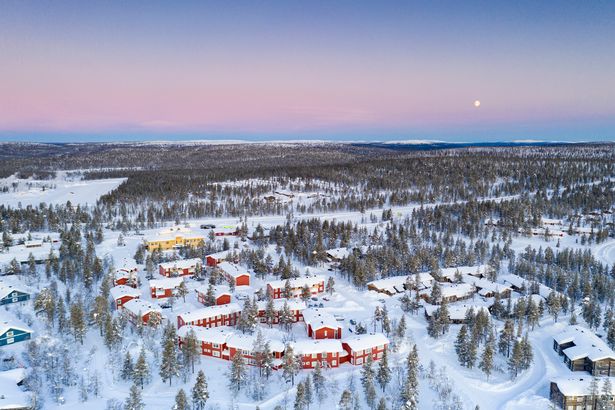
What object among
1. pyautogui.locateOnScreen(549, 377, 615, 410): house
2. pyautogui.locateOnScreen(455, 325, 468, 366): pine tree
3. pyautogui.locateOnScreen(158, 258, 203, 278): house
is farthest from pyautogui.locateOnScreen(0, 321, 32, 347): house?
pyautogui.locateOnScreen(549, 377, 615, 410): house

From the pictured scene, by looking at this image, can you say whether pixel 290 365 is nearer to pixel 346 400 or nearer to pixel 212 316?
pixel 346 400

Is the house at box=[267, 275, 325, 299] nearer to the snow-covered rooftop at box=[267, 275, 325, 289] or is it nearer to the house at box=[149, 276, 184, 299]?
the snow-covered rooftop at box=[267, 275, 325, 289]

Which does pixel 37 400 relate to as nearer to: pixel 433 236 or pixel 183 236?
pixel 183 236

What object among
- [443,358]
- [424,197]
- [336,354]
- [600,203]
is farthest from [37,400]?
[600,203]

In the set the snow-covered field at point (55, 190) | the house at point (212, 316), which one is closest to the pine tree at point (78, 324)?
the house at point (212, 316)

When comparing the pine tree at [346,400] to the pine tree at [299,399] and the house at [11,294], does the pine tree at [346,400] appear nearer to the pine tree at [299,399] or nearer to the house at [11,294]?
the pine tree at [299,399]

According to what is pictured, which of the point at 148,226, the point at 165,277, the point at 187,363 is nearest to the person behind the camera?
the point at 187,363

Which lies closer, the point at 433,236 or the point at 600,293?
the point at 600,293
